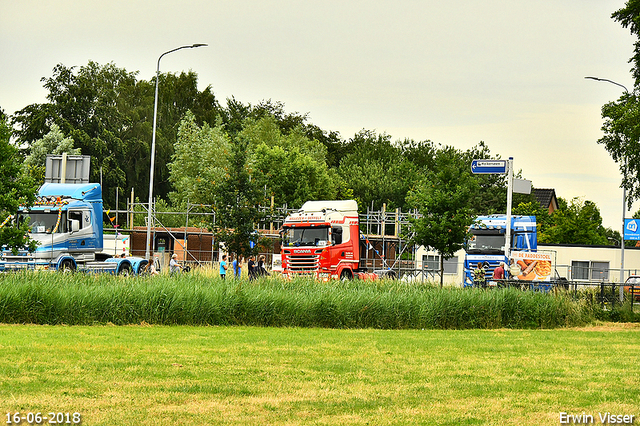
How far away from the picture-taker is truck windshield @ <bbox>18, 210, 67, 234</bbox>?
3156cm

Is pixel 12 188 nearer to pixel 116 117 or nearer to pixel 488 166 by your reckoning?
pixel 488 166

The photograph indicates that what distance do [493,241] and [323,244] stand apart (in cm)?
915

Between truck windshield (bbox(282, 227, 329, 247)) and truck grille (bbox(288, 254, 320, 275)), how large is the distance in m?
0.51

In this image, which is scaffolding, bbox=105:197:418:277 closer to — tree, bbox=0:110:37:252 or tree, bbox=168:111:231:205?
tree, bbox=168:111:231:205

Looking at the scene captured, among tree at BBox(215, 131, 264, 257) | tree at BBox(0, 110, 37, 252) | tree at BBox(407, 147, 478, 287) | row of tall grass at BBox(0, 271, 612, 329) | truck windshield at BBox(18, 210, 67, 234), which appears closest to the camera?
row of tall grass at BBox(0, 271, 612, 329)

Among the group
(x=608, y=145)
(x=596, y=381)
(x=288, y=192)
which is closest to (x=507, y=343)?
(x=596, y=381)

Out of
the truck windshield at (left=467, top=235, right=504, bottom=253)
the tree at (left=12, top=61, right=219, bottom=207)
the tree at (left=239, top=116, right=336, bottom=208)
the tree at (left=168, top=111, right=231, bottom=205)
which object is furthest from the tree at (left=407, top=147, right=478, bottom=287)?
the tree at (left=12, top=61, right=219, bottom=207)

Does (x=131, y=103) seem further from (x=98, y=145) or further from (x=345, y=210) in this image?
(x=345, y=210)

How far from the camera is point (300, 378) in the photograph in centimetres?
1105

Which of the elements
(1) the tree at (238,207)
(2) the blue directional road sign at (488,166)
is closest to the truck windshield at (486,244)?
(2) the blue directional road sign at (488,166)

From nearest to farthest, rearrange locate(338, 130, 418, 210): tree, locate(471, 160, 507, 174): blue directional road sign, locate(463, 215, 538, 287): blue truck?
locate(471, 160, 507, 174): blue directional road sign < locate(463, 215, 538, 287): blue truck < locate(338, 130, 418, 210): tree

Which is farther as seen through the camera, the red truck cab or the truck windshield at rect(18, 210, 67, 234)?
the red truck cab

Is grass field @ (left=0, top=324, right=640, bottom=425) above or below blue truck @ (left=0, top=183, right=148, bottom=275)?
below

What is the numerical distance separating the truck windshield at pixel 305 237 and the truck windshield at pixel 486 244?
25.8 ft
